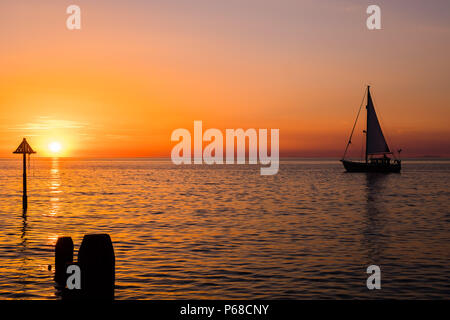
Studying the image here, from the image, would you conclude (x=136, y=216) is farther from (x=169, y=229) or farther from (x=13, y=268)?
(x=13, y=268)

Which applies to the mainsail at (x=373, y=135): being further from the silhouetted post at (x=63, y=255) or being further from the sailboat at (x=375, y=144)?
the silhouetted post at (x=63, y=255)

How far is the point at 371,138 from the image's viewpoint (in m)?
110

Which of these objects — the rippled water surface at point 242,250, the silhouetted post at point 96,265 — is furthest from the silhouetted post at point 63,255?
the silhouetted post at point 96,265

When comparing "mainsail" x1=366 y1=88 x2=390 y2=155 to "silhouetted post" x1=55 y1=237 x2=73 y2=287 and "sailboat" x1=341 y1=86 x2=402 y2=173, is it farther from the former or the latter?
"silhouetted post" x1=55 y1=237 x2=73 y2=287

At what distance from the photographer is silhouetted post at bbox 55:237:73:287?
550 inches

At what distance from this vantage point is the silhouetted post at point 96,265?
930cm

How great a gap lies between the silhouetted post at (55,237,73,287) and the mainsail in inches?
4050

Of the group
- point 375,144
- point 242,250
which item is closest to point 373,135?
point 375,144

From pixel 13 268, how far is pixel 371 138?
102422 mm

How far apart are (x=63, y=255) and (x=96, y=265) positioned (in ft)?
17.4

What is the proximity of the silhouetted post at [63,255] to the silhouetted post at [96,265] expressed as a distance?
4.86 metres

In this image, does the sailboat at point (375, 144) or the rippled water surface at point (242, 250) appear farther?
the sailboat at point (375, 144)

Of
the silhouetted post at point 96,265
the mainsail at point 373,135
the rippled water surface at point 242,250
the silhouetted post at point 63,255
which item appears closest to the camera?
the silhouetted post at point 96,265
